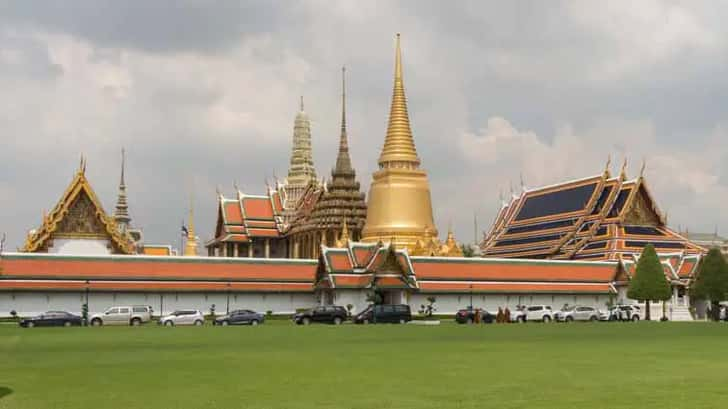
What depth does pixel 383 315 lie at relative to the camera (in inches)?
2137

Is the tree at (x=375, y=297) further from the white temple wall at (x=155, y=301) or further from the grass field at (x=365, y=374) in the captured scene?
the grass field at (x=365, y=374)

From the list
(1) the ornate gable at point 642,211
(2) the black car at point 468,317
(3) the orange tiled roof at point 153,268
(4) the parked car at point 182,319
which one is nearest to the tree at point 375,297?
(3) the orange tiled roof at point 153,268

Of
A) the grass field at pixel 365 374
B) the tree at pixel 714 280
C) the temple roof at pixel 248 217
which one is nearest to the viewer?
the grass field at pixel 365 374

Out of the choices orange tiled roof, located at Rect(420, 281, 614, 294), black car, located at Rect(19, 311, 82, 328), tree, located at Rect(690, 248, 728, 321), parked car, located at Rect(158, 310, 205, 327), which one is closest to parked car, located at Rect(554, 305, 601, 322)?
orange tiled roof, located at Rect(420, 281, 614, 294)

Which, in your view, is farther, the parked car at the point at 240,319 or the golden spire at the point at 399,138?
the golden spire at the point at 399,138

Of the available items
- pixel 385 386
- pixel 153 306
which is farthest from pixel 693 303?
pixel 385 386

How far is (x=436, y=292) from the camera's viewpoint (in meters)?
65.6

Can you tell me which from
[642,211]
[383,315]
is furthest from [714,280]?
[383,315]

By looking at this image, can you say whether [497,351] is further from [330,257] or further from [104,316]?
[330,257]

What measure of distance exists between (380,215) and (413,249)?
19.2 ft

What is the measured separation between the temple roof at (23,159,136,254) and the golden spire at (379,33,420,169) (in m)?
24.1

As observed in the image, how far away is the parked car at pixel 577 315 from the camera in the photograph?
6159cm

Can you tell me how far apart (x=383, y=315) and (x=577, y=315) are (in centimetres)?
1471

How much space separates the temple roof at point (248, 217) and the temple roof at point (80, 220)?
32019 mm
